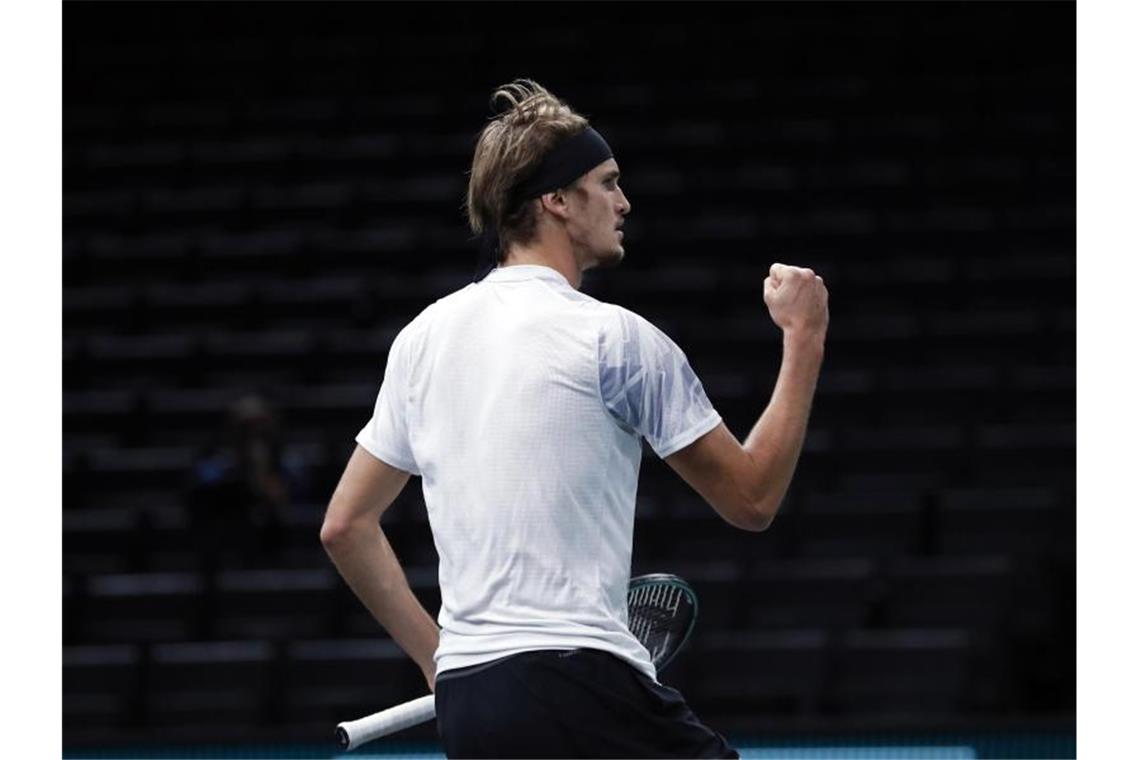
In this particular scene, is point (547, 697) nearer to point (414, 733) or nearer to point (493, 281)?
point (493, 281)

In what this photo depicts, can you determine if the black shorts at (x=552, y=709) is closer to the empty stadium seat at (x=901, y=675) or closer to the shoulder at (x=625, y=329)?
the shoulder at (x=625, y=329)

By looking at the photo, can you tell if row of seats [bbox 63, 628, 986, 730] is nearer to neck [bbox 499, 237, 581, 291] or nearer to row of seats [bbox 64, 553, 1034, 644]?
row of seats [bbox 64, 553, 1034, 644]

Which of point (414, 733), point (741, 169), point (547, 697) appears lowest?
point (414, 733)

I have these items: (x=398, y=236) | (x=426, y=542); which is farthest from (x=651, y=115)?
(x=426, y=542)

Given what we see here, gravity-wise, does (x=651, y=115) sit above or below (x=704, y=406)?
above

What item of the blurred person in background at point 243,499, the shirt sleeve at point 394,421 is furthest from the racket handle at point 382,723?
the blurred person in background at point 243,499

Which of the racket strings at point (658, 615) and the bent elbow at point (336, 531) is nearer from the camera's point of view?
the bent elbow at point (336, 531)

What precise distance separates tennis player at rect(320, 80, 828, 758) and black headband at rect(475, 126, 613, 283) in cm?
10

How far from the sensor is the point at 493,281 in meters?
2.12

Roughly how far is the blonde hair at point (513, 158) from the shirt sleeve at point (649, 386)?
208 mm

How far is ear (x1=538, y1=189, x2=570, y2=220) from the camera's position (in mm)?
2141

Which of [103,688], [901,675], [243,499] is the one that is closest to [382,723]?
[901,675]

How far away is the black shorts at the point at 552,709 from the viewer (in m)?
1.98

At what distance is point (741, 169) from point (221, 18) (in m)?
3.91
